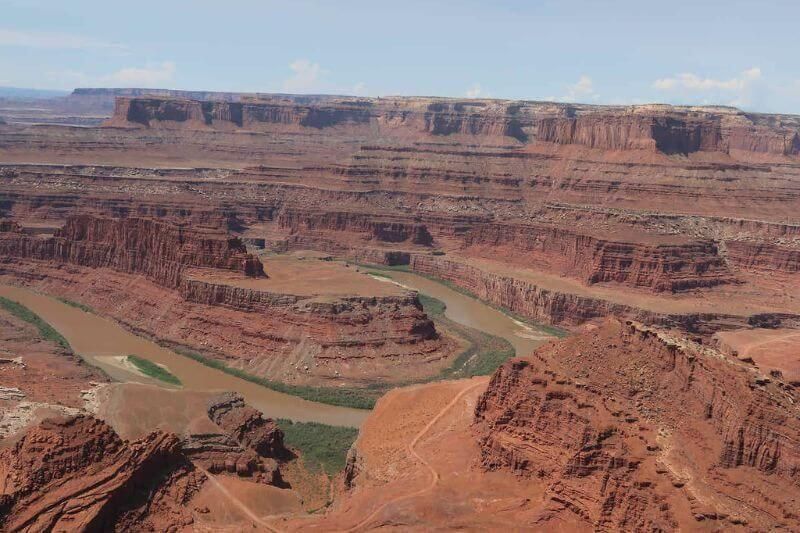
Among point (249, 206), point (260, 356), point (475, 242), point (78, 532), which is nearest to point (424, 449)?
point (78, 532)

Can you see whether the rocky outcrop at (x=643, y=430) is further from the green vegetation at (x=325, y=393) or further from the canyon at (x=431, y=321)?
the green vegetation at (x=325, y=393)

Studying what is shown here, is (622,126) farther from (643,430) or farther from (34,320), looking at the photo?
(643,430)

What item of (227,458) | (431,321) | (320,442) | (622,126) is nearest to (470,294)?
(431,321)

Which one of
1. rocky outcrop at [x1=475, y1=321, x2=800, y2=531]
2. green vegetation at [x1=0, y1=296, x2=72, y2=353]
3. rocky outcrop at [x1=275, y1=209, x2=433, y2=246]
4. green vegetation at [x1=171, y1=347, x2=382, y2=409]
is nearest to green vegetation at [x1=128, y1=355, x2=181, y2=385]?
green vegetation at [x1=171, y1=347, x2=382, y2=409]

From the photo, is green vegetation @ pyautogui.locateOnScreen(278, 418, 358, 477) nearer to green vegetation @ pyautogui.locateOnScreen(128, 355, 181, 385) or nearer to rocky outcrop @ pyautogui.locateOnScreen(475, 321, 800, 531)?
green vegetation @ pyautogui.locateOnScreen(128, 355, 181, 385)

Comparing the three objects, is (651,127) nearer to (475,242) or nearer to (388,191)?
(475,242)

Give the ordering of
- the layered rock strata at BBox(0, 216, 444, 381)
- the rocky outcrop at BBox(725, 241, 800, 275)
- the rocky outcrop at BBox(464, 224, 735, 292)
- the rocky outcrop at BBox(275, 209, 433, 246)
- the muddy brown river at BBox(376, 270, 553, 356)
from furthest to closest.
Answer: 1. the rocky outcrop at BBox(275, 209, 433, 246)
2. the rocky outcrop at BBox(725, 241, 800, 275)
3. the rocky outcrop at BBox(464, 224, 735, 292)
4. the muddy brown river at BBox(376, 270, 553, 356)
5. the layered rock strata at BBox(0, 216, 444, 381)
